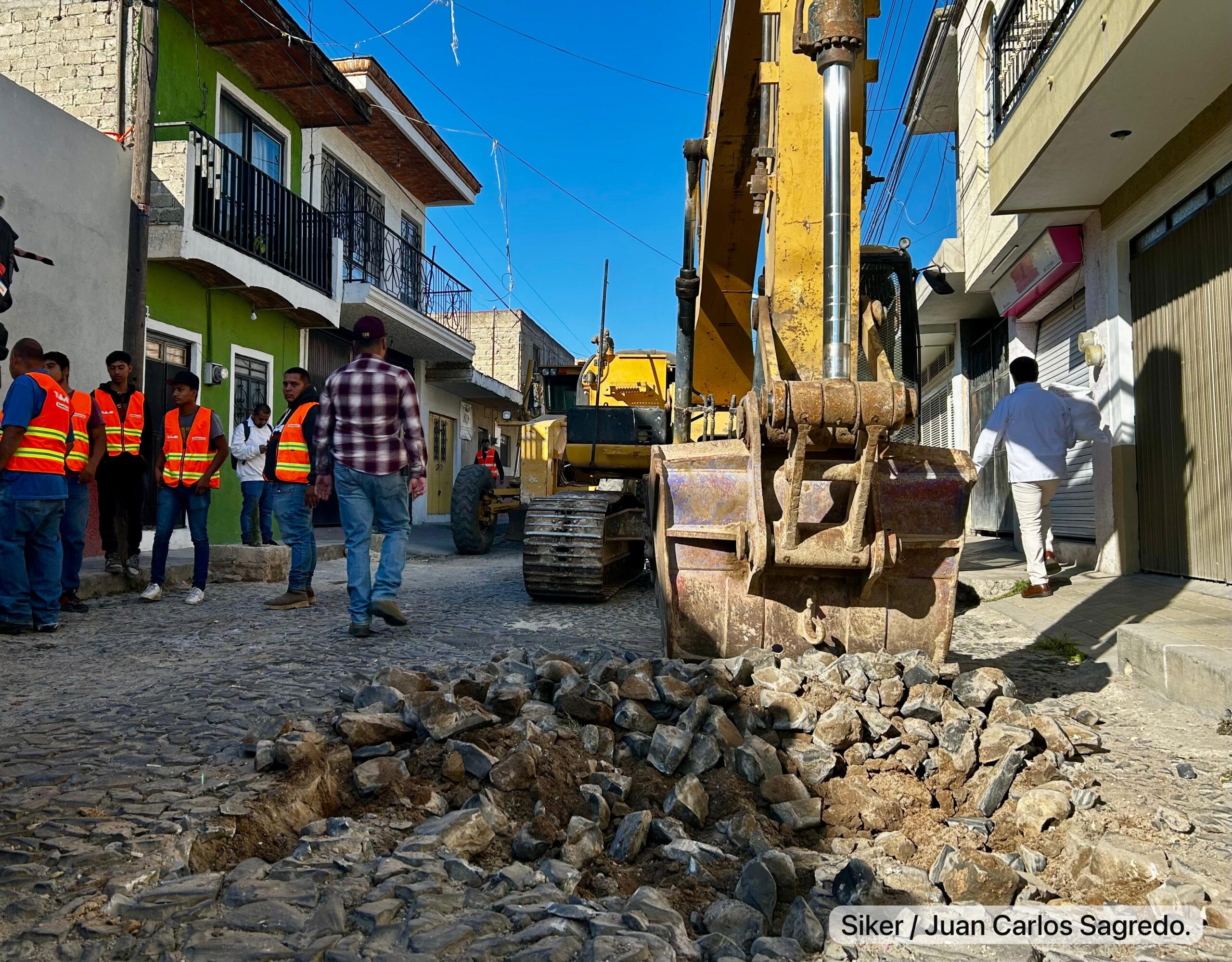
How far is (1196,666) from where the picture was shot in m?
3.72

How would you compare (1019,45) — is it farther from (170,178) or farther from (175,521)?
(170,178)

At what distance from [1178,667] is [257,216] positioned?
12149 millimetres

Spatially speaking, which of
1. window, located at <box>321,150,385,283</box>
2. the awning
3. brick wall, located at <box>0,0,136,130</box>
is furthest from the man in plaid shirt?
window, located at <box>321,150,385,283</box>

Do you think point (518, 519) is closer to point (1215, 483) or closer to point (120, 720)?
point (1215, 483)

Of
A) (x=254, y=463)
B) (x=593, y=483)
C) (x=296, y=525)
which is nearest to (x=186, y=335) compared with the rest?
(x=254, y=463)

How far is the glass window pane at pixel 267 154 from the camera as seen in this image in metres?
13.2

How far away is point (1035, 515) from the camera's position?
669 centimetres

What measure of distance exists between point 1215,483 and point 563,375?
883 centimetres

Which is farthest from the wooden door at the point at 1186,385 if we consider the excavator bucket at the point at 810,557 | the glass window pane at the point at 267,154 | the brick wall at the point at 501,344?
the brick wall at the point at 501,344

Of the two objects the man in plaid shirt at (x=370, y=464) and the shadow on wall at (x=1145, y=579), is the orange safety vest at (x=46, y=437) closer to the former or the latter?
the man in plaid shirt at (x=370, y=464)

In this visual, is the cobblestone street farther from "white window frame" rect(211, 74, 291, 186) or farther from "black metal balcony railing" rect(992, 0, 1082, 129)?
"white window frame" rect(211, 74, 291, 186)

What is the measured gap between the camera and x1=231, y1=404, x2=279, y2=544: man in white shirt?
911cm

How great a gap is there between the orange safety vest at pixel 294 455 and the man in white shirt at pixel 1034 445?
204 inches

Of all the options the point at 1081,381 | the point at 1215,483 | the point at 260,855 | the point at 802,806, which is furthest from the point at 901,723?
the point at 1081,381
